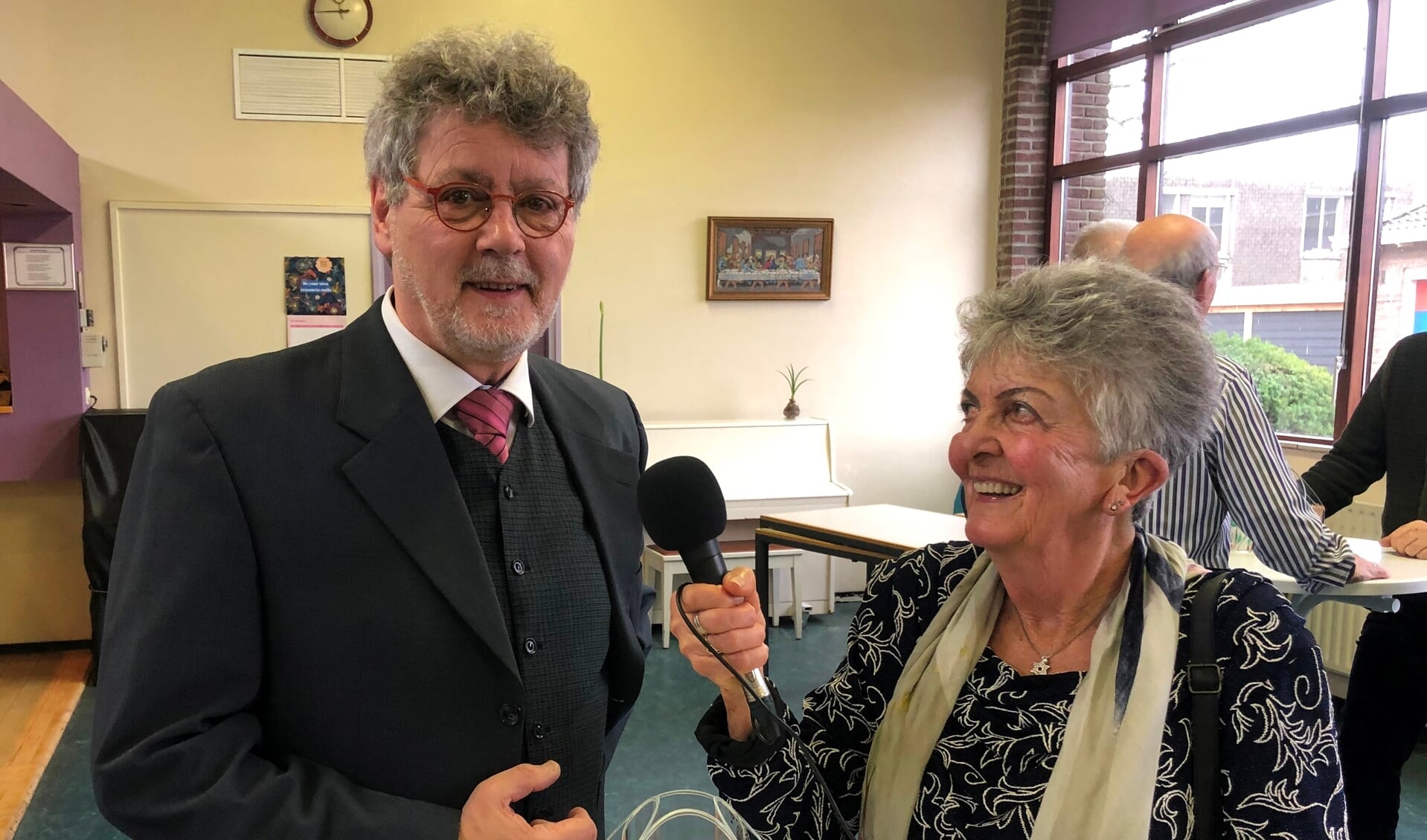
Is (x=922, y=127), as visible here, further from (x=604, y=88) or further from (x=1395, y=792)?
(x=1395, y=792)

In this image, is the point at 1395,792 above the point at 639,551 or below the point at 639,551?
below

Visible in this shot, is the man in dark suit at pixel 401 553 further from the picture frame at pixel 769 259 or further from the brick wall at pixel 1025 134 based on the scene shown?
the brick wall at pixel 1025 134

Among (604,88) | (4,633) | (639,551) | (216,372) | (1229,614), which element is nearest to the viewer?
(216,372)

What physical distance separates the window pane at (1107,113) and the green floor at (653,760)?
136 inches

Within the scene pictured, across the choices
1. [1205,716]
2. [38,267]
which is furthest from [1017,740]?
[38,267]

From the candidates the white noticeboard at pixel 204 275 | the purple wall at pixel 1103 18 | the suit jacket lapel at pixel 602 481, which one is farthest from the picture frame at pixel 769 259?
the suit jacket lapel at pixel 602 481

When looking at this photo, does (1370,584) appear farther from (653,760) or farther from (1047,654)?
(653,760)

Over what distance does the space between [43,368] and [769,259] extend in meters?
3.88

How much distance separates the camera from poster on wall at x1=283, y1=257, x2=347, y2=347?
500 cm

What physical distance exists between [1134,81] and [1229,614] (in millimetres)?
5075

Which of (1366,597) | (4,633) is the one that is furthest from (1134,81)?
(4,633)

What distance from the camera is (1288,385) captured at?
14.9 ft

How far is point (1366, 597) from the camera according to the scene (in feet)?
8.50

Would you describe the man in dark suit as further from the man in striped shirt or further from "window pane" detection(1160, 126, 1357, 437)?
"window pane" detection(1160, 126, 1357, 437)
